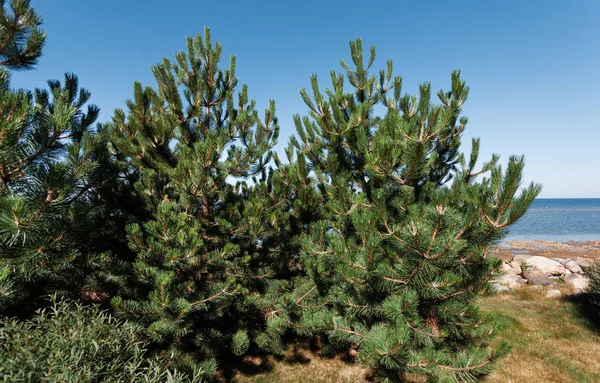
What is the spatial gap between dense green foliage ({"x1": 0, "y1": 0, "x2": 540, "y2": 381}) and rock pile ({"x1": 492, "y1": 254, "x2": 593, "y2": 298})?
8.94 m

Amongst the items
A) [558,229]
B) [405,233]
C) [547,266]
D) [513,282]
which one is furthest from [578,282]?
[558,229]

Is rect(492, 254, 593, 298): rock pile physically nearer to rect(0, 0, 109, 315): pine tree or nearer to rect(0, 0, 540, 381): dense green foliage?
rect(0, 0, 540, 381): dense green foliage

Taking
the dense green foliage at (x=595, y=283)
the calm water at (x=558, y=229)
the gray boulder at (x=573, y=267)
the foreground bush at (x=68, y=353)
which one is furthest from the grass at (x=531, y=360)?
the gray boulder at (x=573, y=267)

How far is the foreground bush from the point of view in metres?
2.51

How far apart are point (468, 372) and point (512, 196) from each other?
2.55 metres

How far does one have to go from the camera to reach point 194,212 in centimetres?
531

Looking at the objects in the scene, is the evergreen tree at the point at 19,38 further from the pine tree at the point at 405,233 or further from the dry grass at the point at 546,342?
the dry grass at the point at 546,342

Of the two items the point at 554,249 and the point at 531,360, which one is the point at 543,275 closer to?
the point at 531,360

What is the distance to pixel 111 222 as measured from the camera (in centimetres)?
518

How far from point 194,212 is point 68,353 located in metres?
2.75

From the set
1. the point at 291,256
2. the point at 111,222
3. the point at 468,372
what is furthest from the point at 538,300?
the point at 111,222

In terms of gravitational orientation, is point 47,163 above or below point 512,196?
above

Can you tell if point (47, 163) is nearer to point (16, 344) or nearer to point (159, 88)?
point (16, 344)

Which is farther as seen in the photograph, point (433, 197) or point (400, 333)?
point (433, 197)
